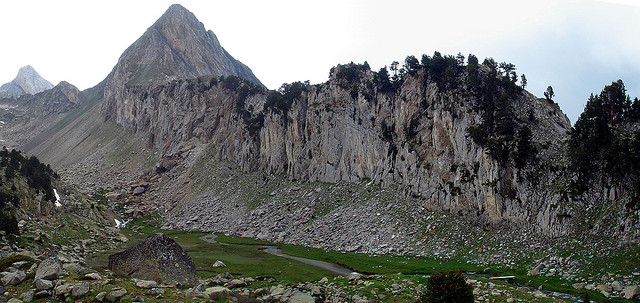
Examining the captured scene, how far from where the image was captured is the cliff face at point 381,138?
6544 cm

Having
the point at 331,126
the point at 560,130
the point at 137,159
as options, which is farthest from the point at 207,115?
the point at 560,130

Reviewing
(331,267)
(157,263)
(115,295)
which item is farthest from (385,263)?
(115,295)

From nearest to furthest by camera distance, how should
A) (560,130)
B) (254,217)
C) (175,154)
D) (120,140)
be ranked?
1. (560,130)
2. (254,217)
3. (175,154)
4. (120,140)

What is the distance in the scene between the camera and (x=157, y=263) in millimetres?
35844

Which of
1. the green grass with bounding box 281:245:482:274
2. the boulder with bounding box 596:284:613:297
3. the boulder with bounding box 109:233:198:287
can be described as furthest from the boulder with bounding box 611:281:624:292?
the boulder with bounding box 109:233:198:287

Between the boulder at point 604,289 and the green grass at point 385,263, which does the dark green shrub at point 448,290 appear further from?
the green grass at point 385,263

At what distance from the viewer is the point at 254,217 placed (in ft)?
348

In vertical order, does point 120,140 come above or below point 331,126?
below

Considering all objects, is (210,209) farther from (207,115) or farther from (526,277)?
(526,277)

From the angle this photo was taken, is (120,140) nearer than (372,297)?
No

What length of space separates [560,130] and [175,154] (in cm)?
12777

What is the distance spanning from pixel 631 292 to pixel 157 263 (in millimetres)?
45368

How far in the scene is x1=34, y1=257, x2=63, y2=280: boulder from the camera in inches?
960

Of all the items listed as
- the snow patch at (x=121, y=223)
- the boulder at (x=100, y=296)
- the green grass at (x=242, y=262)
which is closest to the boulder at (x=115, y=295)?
the boulder at (x=100, y=296)
